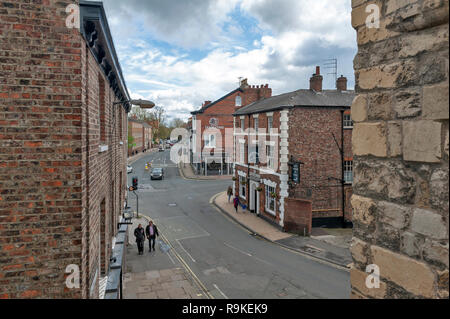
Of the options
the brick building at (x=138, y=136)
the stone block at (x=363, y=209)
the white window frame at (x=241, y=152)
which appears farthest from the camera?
the brick building at (x=138, y=136)

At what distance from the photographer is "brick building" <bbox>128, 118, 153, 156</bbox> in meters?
64.5

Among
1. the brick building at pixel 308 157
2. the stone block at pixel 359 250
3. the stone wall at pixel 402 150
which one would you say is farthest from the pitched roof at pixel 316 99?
the stone block at pixel 359 250

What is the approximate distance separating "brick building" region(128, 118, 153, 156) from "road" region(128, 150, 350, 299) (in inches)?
1668

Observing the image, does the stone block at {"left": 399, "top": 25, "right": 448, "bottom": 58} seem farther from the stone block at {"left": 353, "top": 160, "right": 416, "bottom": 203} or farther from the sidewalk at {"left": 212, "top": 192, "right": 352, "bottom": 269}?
the sidewalk at {"left": 212, "top": 192, "right": 352, "bottom": 269}

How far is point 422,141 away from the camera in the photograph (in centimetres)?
211

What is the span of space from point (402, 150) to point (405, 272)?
876 mm

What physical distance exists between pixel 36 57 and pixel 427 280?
436 cm

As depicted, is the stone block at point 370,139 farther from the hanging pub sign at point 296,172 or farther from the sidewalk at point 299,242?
the hanging pub sign at point 296,172

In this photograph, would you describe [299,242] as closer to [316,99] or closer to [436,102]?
[316,99]

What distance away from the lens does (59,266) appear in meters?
3.74

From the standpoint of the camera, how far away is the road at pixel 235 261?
10930 mm

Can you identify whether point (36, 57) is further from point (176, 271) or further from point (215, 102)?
point (215, 102)

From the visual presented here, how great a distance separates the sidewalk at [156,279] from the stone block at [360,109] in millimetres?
9286

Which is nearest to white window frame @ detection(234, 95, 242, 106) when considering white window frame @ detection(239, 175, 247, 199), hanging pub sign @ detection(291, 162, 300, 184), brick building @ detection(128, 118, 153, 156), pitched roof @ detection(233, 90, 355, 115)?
white window frame @ detection(239, 175, 247, 199)
